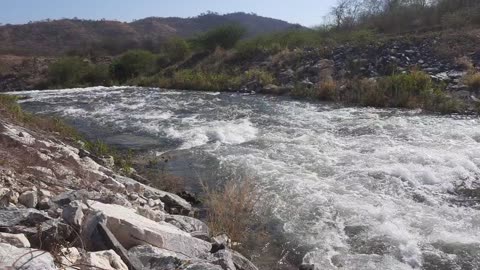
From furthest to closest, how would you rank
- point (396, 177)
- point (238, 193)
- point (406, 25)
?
point (406, 25)
point (396, 177)
point (238, 193)

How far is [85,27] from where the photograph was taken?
73.1 meters

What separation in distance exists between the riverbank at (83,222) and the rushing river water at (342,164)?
1.30 meters

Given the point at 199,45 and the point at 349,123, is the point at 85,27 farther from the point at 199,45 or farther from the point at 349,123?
the point at 349,123

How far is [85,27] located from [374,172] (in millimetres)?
72704

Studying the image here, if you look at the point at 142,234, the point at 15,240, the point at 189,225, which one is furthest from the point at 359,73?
the point at 15,240

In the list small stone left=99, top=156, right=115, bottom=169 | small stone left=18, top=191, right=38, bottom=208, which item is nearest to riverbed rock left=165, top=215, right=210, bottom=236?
small stone left=18, top=191, right=38, bottom=208

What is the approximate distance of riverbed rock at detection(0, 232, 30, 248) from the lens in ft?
9.18

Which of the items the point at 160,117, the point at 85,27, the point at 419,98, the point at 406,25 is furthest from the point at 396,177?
the point at 85,27

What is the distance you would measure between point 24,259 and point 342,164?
5.63 m

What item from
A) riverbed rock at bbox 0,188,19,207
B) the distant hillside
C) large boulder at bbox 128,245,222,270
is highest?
the distant hillside

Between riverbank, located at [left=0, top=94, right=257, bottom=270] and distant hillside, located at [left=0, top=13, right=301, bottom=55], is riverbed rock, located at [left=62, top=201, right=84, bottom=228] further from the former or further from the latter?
distant hillside, located at [left=0, top=13, right=301, bottom=55]

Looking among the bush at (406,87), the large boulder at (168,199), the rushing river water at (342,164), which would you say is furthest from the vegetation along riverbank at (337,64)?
the large boulder at (168,199)

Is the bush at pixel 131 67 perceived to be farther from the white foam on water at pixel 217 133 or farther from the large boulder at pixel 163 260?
the large boulder at pixel 163 260

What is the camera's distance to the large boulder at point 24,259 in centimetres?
252
